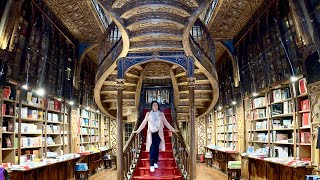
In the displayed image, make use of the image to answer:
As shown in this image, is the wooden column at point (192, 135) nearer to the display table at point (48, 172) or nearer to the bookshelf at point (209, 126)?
the display table at point (48, 172)

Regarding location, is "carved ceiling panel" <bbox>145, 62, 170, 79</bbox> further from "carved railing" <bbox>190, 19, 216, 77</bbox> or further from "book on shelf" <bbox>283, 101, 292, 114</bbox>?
"book on shelf" <bbox>283, 101, 292, 114</bbox>

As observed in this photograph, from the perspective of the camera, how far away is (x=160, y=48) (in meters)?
7.56

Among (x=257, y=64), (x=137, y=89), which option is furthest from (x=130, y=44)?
(x=257, y=64)

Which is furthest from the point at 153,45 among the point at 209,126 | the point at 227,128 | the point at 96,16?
the point at 209,126

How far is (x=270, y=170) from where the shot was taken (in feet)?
26.6

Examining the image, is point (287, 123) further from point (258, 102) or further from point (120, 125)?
point (120, 125)

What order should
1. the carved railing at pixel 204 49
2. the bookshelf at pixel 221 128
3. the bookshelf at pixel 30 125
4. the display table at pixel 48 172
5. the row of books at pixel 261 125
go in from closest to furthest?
the display table at pixel 48 172, the bookshelf at pixel 30 125, the carved railing at pixel 204 49, the row of books at pixel 261 125, the bookshelf at pixel 221 128

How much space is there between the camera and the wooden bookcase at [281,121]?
6.65 m

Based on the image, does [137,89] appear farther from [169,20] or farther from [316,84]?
[316,84]

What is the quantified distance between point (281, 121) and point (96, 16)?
514cm

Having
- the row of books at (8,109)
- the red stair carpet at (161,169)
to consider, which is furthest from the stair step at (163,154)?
the row of books at (8,109)

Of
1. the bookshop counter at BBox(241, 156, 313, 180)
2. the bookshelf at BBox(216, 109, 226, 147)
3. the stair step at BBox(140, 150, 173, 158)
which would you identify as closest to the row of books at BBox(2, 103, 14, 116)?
the stair step at BBox(140, 150, 173, 158)

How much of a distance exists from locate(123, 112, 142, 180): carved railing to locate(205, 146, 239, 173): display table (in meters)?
3.97

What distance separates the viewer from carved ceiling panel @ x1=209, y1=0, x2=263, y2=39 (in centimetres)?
852
